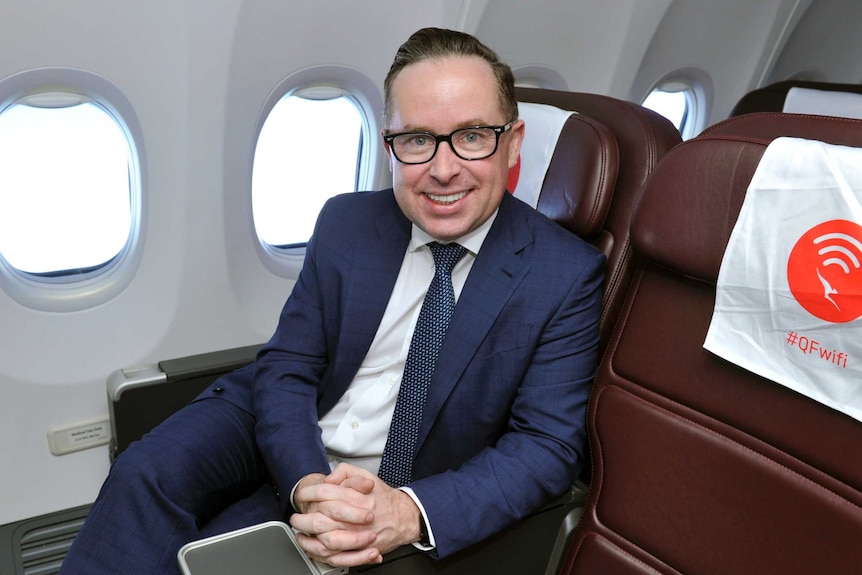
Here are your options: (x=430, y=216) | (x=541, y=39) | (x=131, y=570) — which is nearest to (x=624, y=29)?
(x=541, y=39)

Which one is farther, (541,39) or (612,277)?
(541,39)

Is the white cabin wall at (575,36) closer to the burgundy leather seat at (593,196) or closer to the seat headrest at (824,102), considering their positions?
the seat headrest at (824,102)

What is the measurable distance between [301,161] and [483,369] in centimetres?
164

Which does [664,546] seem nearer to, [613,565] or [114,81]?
[613,565]

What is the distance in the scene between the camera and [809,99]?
244 cm

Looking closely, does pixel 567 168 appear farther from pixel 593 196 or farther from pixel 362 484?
pixel 362 484

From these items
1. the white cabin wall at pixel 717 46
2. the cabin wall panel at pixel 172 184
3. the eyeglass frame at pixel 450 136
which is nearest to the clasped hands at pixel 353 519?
the eyeglass frame at pixel 450 136

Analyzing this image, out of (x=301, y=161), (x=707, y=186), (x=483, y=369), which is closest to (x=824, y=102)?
(x=707, y=186)

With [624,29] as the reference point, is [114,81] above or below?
below

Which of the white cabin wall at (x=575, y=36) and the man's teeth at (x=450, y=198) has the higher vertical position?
the white cabin wall at (x=575, y=36)

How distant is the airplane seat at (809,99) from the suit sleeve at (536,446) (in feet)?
3.41

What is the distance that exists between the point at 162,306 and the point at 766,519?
210 cm

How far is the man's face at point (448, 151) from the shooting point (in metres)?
1.50

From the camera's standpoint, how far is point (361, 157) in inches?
117
